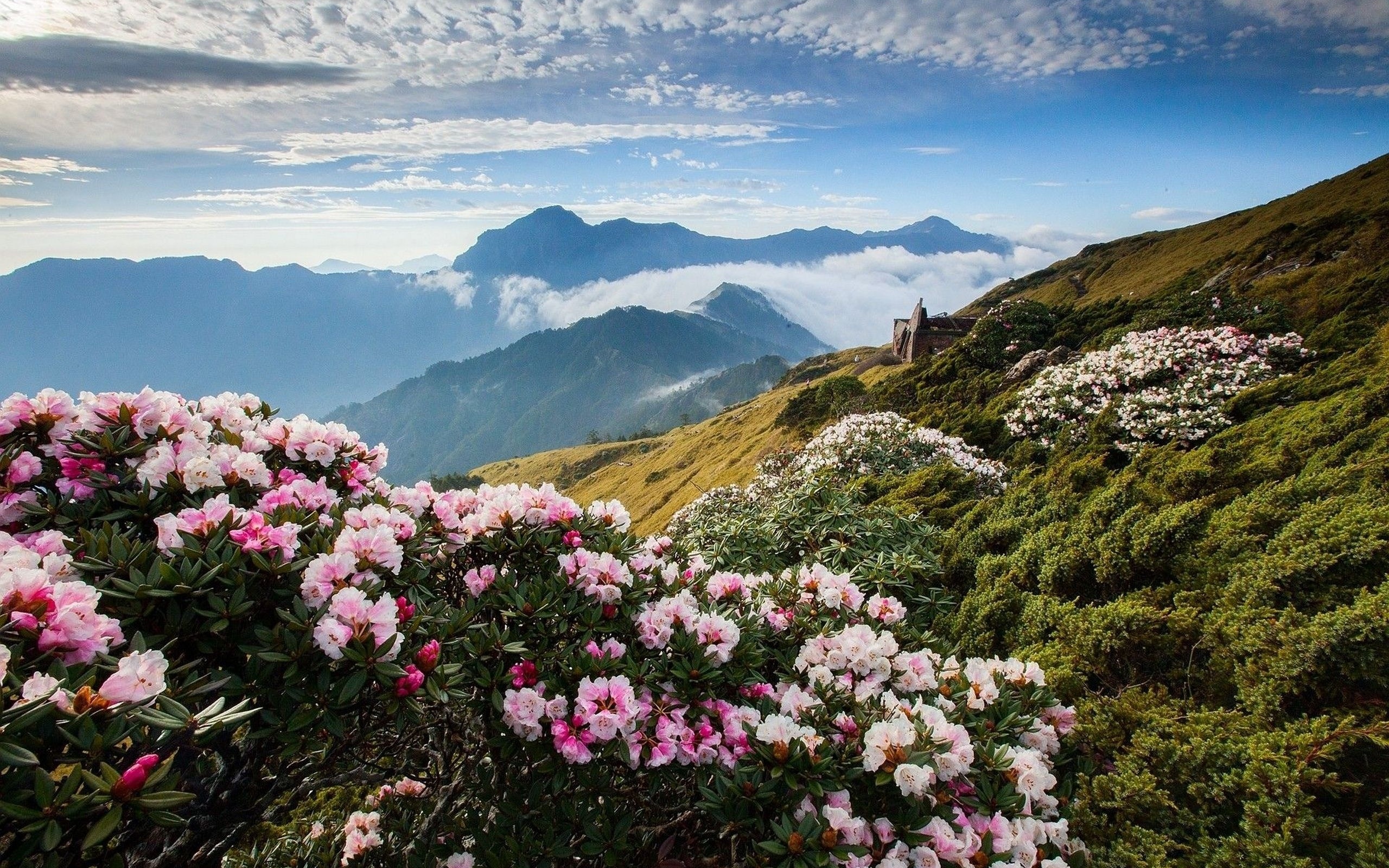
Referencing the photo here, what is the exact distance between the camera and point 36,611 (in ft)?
8.34

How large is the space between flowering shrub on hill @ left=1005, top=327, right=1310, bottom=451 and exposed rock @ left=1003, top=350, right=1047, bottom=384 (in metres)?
6.63

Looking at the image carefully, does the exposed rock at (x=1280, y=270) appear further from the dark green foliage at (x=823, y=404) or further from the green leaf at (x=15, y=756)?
the green leaf at (x=15, y=756)

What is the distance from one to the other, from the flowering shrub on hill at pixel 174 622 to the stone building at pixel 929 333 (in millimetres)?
64934

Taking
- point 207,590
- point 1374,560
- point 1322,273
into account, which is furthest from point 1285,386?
point 1322,273

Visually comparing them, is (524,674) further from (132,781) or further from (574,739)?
(132,781)

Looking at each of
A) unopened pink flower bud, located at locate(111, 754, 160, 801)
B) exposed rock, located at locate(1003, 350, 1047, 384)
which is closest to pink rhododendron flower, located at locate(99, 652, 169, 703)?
unopened pink flower bud, located at locate(111, 754, 160, 801)

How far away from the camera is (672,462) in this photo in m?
87.6

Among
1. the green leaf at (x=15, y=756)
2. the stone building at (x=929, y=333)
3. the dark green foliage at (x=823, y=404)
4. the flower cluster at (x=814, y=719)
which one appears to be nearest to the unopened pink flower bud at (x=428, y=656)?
the flower cluster at (x=814, y=719)

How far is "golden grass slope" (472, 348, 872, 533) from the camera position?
2416 inches

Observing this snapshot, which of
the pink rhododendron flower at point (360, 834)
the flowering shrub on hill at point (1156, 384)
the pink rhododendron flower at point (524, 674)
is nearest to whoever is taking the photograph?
the pink rhododendron flower at point (524, 674)

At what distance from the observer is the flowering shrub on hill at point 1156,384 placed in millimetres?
13039

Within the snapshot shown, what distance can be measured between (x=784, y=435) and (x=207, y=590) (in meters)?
52.4

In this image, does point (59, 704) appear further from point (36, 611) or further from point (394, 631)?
point (394, 631)

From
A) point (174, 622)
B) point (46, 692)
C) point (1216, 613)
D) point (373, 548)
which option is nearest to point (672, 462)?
point (1216, 613)
